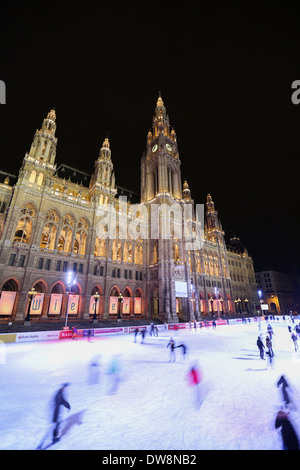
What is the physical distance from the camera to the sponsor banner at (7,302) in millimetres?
27766

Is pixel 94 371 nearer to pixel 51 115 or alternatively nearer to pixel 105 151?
→ pixel 105 151

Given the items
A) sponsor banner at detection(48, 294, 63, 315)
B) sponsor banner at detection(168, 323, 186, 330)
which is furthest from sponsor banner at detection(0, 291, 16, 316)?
sponsor banner at detection(168, 323, 186, 330)

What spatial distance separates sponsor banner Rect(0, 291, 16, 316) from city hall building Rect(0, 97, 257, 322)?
0.38ft

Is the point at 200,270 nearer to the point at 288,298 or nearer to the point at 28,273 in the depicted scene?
the point at 28,273

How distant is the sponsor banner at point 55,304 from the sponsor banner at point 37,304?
1.34 metres

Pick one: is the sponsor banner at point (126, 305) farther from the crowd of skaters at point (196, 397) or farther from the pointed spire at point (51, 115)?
the pointed spire at point (51, 115)

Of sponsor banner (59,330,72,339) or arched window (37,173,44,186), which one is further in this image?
arched window (37,173,44,186)

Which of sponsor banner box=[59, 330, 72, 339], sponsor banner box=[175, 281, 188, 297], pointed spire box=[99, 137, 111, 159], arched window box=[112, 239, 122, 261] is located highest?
pointed spire box=[99, 137, 111, 159]

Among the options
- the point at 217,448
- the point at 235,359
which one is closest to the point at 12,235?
the point at 235,359

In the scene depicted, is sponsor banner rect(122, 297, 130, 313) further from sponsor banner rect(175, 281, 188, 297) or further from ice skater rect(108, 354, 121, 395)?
ice skater rect(108, 354, 121, 395)

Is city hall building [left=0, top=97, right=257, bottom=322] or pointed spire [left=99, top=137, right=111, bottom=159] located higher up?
pointed spire [left=99, top=137, right=111, bottom=159]

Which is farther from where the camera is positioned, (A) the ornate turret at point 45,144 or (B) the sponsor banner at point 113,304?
(B) the sponsor banner at point 113,304

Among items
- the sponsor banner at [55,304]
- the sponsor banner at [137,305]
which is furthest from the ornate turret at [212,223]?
the sponsor banner at [55,304]

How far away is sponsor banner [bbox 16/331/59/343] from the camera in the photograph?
1954 cm
